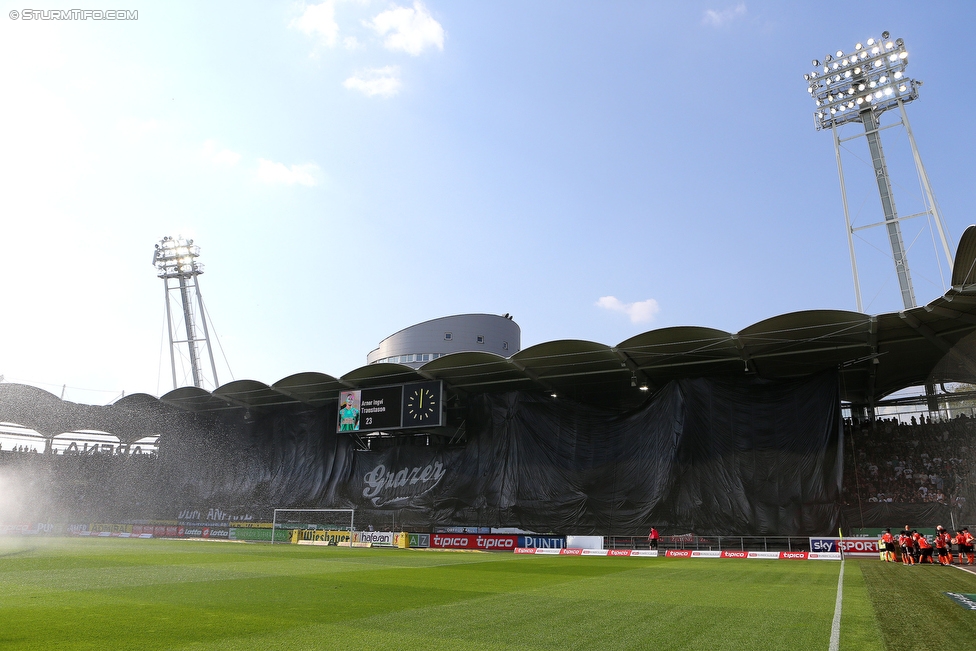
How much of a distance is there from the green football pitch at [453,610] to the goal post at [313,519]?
73.1ft

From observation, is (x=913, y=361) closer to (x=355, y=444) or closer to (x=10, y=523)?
(x=355, y=444)

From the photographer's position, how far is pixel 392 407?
3341 centimetres

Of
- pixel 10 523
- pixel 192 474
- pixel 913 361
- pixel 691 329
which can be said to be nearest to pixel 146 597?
pixel 691 329

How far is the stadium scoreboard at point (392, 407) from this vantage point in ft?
106

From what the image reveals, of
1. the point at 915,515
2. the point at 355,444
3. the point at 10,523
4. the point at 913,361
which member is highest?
the point at 913,361

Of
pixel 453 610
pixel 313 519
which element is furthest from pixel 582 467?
pixel 453 610

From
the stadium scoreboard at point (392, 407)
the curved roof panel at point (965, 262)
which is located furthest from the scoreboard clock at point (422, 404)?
the curved roof panel at point (965, 262)

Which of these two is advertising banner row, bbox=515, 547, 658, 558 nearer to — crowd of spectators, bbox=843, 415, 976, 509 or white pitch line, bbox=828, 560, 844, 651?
crowd of spectators, bbox=843, 415, 976, 509

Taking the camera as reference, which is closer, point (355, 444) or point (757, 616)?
point (757, 616)

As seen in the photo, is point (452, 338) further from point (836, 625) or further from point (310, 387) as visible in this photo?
point (836, 625)

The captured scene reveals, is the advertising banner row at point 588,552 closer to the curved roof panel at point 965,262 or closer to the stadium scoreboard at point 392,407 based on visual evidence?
the stadium scoreboard at point 392,407

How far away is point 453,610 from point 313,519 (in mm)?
32026

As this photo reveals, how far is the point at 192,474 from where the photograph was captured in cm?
4147

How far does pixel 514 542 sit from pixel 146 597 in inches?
888
